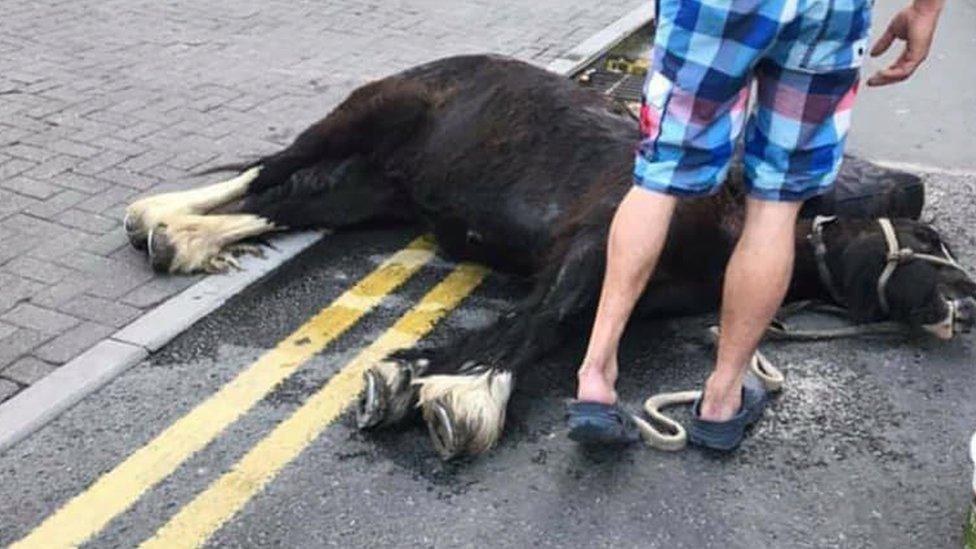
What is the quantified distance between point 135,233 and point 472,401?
1.88 metres

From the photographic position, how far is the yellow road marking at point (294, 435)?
11.4ft

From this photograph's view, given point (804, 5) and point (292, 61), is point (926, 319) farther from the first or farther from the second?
point (292, 61)

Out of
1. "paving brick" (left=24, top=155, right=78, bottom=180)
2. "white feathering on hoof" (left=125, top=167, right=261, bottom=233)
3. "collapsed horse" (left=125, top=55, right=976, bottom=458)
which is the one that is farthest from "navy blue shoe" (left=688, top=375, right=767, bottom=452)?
"paving brick" (left=24, top=155, right=78, bottom=180)

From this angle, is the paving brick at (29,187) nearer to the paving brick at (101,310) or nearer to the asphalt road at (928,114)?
the paving brick at (101,310)

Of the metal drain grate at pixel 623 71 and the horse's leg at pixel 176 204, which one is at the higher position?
the horse's leg at pixel 176 204

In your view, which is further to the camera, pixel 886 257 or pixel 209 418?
pixel 886 257

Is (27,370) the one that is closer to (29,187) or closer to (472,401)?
(472,401)

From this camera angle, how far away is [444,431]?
3.74 meters

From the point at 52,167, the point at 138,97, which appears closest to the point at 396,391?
the point at 52,167

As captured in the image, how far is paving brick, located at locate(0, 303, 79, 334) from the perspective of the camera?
4480 mm

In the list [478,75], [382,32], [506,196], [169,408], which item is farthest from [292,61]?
[169,408]

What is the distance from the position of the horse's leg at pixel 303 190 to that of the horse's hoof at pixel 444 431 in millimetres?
1550

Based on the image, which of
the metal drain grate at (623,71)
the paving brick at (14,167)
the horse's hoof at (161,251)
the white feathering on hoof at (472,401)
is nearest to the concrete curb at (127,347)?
the horse's hoof at (161,251)

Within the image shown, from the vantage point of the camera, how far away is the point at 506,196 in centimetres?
474
